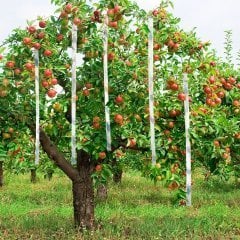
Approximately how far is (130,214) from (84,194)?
323 cm

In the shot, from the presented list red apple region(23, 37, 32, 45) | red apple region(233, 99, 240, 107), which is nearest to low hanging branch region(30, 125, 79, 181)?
red apple region(23, 37, 32, 45)

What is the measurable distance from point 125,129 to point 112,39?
1.60 metres

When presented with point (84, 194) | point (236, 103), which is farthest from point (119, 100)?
point (84, 194)

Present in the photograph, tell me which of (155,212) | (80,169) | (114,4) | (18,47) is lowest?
(155,212)

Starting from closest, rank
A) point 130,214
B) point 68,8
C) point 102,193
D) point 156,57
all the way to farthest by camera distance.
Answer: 1. point 156,57
2. point 68,8
3. point 130,214
4. point 102,193

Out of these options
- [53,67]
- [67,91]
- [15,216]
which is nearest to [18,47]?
[53,67]

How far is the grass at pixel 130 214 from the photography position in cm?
1009

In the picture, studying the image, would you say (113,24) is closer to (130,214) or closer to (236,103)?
(236,103)

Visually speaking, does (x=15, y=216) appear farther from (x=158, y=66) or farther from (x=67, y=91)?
(x=158, y=66)

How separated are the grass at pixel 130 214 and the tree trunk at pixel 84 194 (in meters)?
0.27

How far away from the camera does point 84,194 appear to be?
10055mm

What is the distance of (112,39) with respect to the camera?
8.80 m

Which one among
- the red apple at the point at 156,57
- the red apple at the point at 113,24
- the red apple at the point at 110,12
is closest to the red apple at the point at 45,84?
the red apple at the point at 113,24

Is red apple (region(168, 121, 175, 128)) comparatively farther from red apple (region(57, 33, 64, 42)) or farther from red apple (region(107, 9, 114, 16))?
red apple (region(57, 33, 64, 42))
